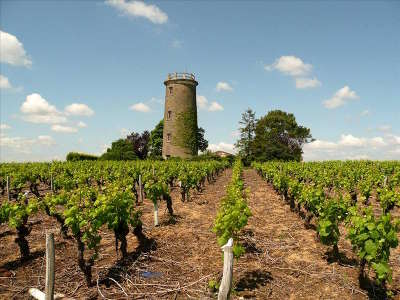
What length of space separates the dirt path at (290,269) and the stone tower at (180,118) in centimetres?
3265

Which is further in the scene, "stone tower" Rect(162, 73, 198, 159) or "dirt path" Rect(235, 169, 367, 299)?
"stone tower" Rect(162, 73, 198, 159)

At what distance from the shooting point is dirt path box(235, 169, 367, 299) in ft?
17.1

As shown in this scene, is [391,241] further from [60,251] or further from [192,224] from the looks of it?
[60,251]

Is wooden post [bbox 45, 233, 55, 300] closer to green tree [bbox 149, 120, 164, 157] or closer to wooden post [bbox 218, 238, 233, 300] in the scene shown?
wooden post [bbox 218, 238, 233, 300]

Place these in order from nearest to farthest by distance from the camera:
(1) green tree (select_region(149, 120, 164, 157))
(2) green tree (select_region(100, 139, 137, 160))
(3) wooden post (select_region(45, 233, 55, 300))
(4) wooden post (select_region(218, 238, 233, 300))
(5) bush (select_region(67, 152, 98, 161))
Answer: (4) wooden post (select_region(218, 238, 233, 300))
(3) wooden post (select_region(45, 233, 55, 300))
(5) bush (select_region(67, 152, 98, 161))
(2) green tree (select_region(100, 139, 137, 160))
(1) green tree (select_region(149, 120, 164, 157))

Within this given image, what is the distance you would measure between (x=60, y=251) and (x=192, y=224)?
3.69 m

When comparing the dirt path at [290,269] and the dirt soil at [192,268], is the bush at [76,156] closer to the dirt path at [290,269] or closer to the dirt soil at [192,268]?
the dirt soil at [192,268]

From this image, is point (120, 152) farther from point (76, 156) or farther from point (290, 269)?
point (290, 269)

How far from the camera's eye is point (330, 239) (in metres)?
6.41

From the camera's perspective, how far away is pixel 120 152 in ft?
147

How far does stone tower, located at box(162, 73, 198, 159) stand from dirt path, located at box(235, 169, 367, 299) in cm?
3265

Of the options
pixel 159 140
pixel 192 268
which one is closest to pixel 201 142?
pixel 159 140

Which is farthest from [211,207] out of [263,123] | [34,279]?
[263,123]

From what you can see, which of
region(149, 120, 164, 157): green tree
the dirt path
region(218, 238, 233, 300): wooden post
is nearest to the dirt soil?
the dirt path
